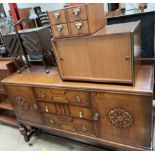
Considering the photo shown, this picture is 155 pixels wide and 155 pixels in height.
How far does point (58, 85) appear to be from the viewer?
136 centimetres

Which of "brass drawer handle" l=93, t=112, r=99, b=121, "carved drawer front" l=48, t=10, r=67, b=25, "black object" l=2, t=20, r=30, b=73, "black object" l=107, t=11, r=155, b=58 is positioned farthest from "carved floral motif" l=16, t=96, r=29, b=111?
"black object" l=107, t=11, r=155, b=58

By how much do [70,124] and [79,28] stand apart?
2.91ft

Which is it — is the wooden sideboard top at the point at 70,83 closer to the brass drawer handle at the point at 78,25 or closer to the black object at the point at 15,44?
the black object at the point at 15,44

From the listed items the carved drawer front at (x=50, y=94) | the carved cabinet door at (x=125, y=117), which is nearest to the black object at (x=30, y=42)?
the carved drawer front at (x=50, y=94)

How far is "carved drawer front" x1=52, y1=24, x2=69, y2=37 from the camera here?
116cm

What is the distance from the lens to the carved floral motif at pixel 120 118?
119 centimetres

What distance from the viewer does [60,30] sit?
3.87 feet

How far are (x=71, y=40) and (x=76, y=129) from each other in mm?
827

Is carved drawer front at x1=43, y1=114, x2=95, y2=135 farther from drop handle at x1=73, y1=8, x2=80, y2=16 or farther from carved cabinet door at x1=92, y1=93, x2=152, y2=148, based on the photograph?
drop handle at x1=73, y1=8, x2=80, y2=16

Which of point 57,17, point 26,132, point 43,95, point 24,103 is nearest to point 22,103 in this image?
point 24,103

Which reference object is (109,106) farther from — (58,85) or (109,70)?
(58,85)

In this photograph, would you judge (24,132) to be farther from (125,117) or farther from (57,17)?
(57,17)

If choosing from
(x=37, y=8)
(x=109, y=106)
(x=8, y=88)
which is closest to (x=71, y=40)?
(x=109, y=106)

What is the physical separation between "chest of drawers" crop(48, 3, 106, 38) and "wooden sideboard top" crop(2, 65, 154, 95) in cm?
39
